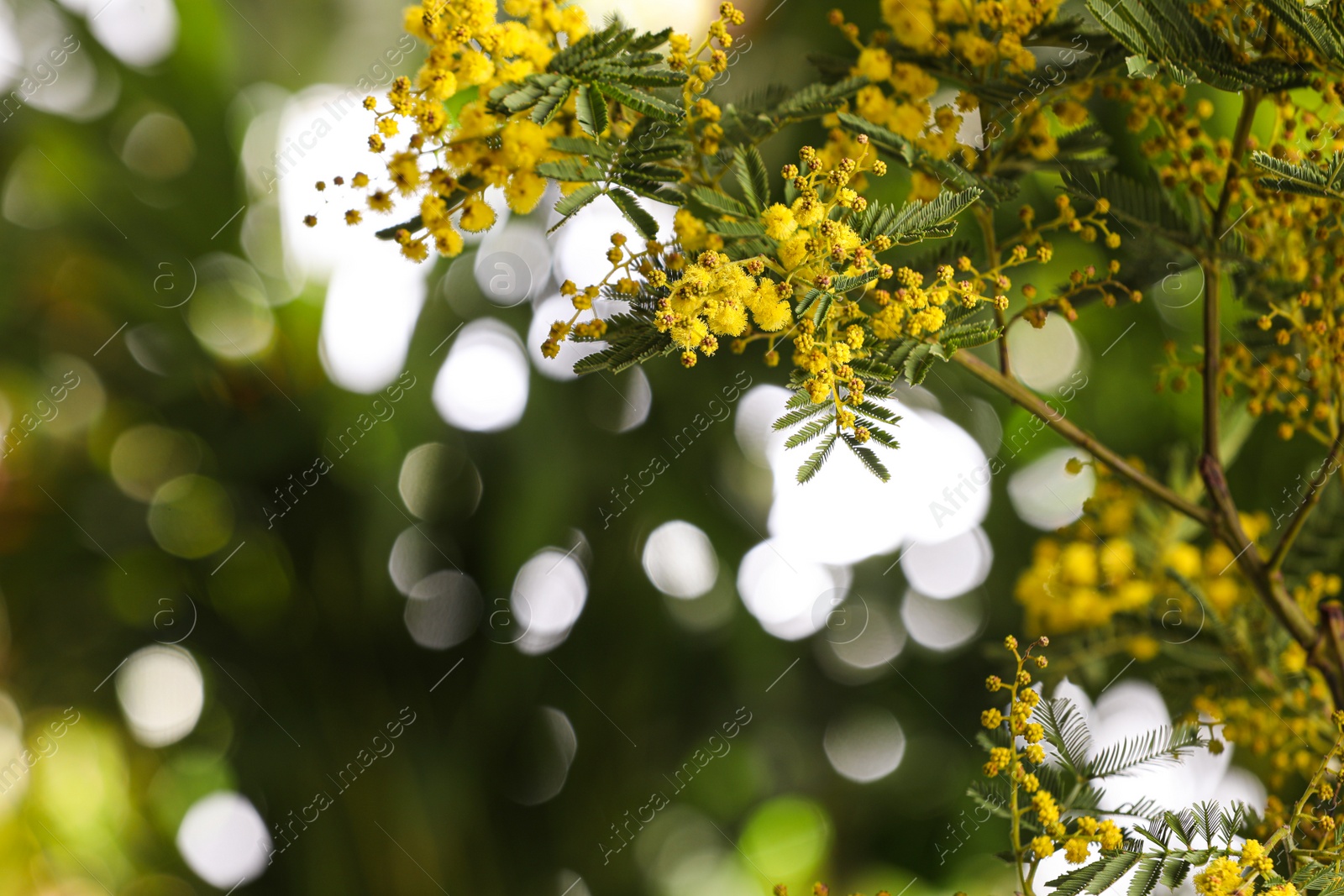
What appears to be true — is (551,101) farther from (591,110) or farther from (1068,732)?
(1068,732)

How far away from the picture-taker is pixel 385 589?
125 centimetres

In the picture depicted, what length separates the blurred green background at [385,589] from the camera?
1229 mm

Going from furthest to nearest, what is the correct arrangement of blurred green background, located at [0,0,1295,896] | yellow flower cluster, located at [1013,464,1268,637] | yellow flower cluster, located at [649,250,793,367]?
1. blurred green background, located at [0,0,1295,896]
2. yellow flower cluster, located at [1013,464,1268,637]
3. yellow flower cluster, located at [649,250,793,367]

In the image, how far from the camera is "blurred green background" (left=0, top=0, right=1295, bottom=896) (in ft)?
4.03

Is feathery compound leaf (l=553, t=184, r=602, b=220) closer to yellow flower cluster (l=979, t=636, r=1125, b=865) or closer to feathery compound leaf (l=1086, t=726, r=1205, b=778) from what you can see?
yellow flower cluster (l=979, t=636, r=1125, b=865)

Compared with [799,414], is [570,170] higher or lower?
higher

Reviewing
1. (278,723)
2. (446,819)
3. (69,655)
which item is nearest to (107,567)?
(69,655)

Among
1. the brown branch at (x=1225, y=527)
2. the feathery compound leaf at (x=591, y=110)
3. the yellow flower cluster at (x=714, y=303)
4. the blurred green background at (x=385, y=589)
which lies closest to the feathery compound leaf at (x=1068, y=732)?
the brown branch at (x=1225, y=527)

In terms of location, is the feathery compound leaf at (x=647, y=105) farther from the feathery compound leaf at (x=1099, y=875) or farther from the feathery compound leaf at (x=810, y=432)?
the feathery compound leaf at (x=1099, y=875)

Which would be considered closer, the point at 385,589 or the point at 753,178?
the point at 753,178

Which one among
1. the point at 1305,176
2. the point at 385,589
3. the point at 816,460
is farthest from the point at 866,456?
the point at 385,589

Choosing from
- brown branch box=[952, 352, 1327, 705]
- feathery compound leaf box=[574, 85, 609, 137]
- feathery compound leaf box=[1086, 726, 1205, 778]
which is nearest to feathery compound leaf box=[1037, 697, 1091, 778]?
feathery compound leaf box=[1086, 726, 1205, 778]

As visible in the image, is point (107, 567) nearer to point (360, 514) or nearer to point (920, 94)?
point (360, 514)

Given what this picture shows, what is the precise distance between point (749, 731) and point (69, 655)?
1.02m
